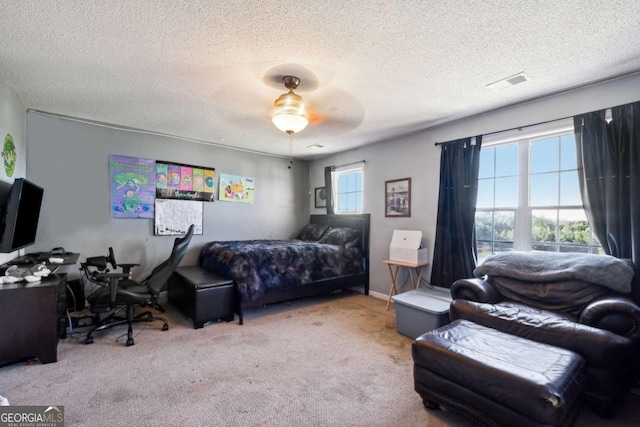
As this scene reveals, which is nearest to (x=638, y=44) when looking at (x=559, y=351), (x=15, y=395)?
(x=559, y=351)

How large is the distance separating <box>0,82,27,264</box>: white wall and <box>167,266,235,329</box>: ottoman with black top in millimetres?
1624

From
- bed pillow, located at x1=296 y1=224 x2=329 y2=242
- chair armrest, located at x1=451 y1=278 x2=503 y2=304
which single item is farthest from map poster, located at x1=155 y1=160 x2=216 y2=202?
chair armrest, located at x1=451 y1=278 x2=503 y2=304

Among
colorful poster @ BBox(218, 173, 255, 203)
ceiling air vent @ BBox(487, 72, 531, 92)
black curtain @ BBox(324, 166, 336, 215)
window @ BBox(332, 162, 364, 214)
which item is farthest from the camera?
black curtain @ BBox(324, 166, 336, 215)

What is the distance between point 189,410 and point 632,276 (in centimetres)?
330

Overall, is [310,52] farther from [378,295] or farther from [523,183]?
[378,295]

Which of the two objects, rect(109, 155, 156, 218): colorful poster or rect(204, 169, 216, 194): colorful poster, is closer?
rect(109, 155, 156, 218): colorful poster

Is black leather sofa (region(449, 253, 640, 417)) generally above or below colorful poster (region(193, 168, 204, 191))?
below

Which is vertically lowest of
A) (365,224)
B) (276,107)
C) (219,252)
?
(219,252)

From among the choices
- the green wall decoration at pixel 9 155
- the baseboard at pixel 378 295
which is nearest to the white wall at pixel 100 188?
the green wall decoration at pixel 9 155

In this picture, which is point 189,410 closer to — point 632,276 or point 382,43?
point 382,43

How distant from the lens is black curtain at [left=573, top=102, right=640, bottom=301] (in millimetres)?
2320

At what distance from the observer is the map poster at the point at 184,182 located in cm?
424

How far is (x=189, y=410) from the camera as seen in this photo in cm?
182

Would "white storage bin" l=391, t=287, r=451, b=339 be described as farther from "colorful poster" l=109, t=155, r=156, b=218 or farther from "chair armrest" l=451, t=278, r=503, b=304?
"colorful poster" l=109, t=155, r=156, b=218
